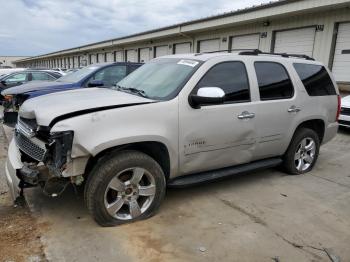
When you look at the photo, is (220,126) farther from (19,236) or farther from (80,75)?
(80,75)

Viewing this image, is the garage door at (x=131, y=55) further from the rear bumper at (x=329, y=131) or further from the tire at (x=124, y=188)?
the tire at (x=124, y=188)

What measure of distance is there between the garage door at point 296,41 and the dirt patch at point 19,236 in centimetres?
1192

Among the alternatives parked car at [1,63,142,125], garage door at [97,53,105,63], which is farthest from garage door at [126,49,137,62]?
parked car at [1,63,142,125]

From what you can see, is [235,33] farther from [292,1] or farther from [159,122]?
[159,122]

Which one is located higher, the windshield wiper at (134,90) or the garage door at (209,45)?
the garage door at (209,45)

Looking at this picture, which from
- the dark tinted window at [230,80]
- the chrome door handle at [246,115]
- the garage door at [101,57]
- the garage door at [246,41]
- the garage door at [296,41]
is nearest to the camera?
the dark tinted window at [230,80]

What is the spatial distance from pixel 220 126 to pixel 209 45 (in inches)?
584

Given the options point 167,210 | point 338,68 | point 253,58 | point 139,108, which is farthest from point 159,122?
point 338,68

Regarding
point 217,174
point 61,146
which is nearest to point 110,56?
point 217,174

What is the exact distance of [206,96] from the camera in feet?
12.0

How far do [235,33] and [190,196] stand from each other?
1322cm

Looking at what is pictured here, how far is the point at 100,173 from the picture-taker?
3287 millimetres

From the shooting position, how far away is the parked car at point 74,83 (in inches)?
279

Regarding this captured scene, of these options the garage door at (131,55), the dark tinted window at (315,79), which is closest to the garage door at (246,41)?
the dark tinted window at (315,79)
